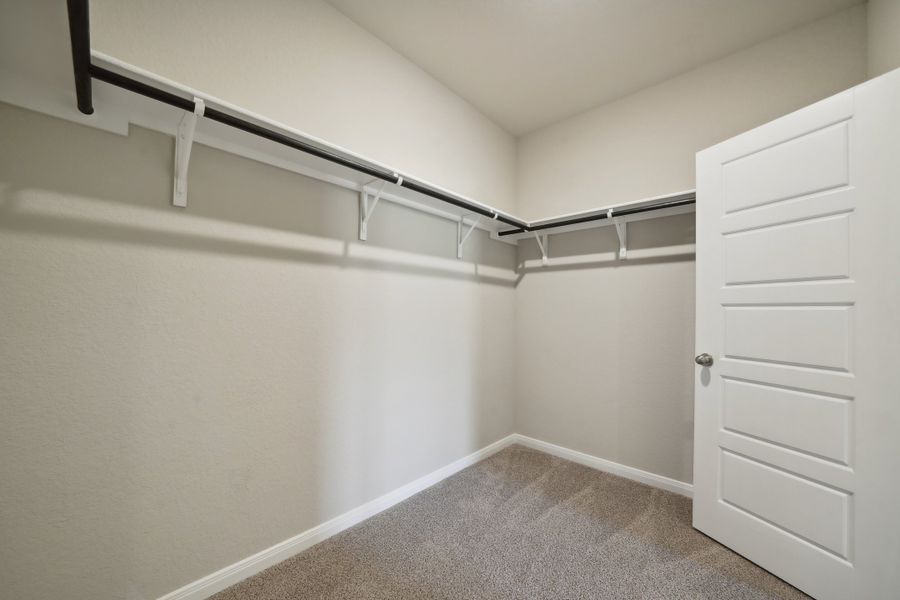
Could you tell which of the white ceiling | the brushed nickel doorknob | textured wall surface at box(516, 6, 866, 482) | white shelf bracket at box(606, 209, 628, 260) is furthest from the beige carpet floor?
the white ceiling

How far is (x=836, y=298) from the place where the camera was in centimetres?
133

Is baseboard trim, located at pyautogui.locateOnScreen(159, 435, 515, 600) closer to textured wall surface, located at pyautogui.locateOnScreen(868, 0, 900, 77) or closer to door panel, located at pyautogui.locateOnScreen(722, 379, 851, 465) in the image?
door panel, located at pyautogui.locateOnScreen(722, 379, 851, 465)

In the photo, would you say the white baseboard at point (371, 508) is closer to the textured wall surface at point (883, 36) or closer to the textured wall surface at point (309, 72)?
the textured wall surface at point (309, 72)

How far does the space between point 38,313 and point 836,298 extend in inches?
110

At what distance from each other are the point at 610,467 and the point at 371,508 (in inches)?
64.2

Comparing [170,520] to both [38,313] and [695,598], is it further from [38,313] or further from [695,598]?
[695,598]

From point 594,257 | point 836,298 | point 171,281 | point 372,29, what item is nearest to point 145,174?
point 171,281

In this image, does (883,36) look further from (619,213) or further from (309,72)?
(309,72)

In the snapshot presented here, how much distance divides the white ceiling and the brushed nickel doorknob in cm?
172

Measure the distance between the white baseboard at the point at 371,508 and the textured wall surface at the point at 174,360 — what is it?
38 mm

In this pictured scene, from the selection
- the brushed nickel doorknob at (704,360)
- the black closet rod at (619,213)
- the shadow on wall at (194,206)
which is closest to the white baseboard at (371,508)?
the brushed nickel doorknob at (704,360)

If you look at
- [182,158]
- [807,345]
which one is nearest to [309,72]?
[182,158]

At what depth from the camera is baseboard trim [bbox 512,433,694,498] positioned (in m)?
2.09

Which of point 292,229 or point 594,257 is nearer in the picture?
point 292,229
